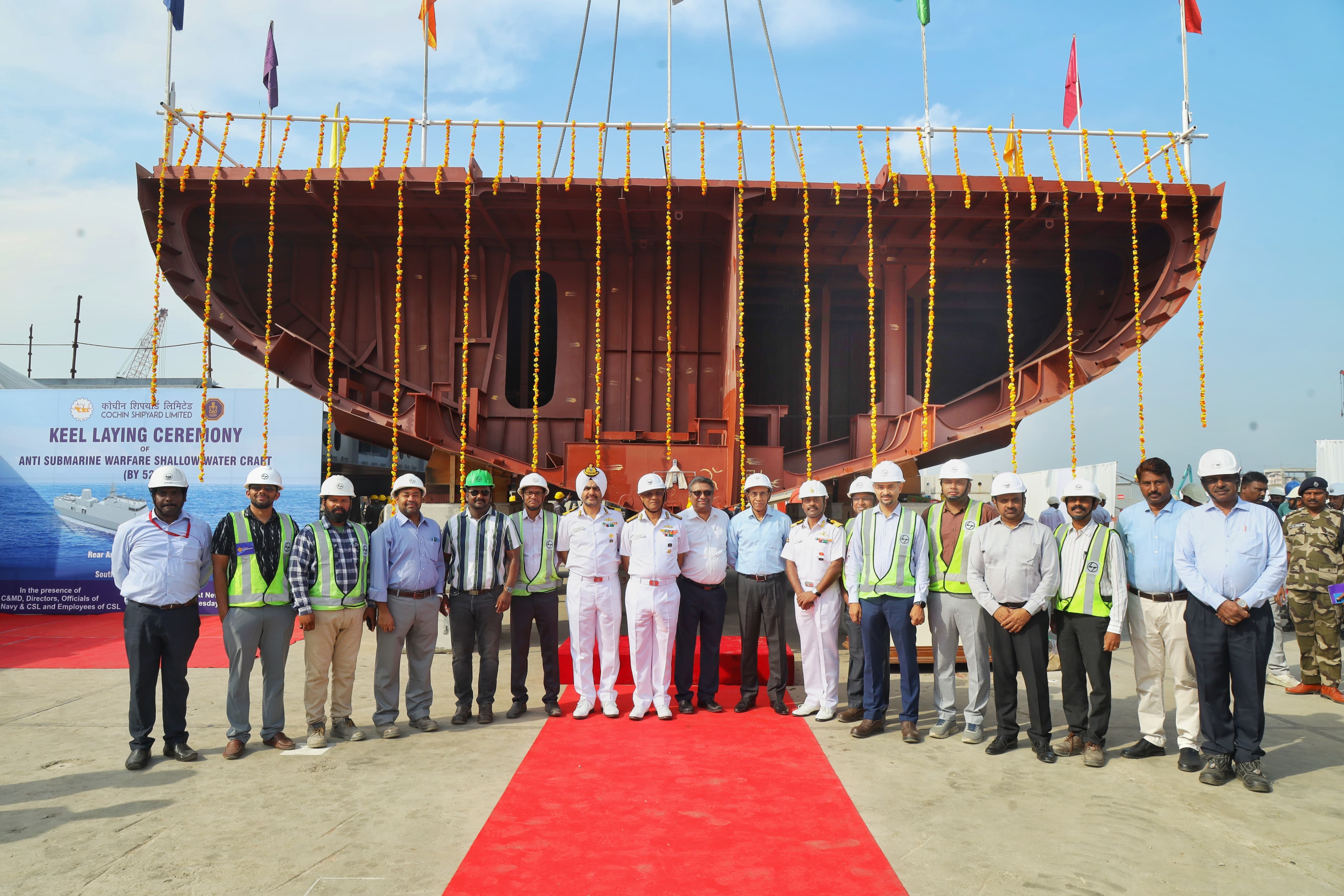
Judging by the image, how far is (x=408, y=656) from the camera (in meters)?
5.84

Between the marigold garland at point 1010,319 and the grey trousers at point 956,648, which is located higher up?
the marigold garland at point 1010,319

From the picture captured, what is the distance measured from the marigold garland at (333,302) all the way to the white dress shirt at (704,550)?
5.35 m

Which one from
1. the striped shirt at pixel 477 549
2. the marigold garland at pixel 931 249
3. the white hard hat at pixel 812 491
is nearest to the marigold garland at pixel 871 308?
the marigold garland at pixel 931 249

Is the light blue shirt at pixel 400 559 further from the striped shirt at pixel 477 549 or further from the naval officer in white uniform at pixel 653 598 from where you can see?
the naval officer in white uniform at pixel 653 598

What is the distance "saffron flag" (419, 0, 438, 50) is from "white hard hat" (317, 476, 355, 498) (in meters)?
7.50

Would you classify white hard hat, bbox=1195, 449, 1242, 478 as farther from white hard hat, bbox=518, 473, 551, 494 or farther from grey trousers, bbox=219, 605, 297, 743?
grey trousers, bbox=219, 605, 297, 743

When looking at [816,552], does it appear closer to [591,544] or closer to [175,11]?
[591,544]

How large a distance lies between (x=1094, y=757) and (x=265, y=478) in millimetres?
5689

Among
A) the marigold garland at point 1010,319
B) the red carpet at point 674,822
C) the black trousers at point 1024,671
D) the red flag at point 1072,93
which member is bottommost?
the red carpet at point 674,822

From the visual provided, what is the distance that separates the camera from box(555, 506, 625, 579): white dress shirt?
6.18m

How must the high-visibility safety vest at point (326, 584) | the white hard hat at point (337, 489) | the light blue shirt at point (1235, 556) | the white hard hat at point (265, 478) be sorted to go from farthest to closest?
1. the white hard hat at point (337, 489)
2. the high-visibility safety vest at point (326, 584)
3. the white hard hat at point (265, 478)
4. the light blue shirt at point (1235, 556)

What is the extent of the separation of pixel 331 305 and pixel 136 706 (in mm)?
7224

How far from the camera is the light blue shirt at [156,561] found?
504 cm

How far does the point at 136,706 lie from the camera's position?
499 centimetres
